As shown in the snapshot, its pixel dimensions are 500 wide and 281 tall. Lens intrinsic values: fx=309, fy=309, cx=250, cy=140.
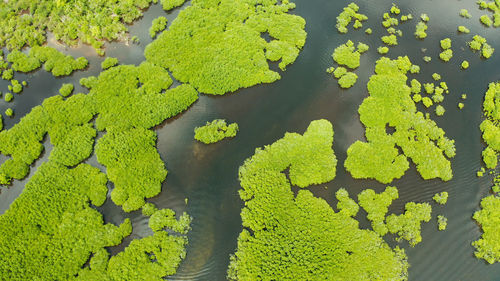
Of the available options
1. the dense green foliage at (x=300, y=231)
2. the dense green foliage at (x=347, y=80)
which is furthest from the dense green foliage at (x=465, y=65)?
the dense green foliage at (x=300, y=231)

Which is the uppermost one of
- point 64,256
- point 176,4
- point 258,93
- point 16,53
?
point 176,4

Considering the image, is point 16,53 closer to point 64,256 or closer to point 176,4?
point 176,4

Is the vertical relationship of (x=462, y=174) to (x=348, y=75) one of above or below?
below

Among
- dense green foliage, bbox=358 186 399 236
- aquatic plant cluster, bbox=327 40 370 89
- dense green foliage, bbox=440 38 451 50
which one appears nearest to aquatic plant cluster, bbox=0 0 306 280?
aquatic plant cluster, bbox=327 40 370 89

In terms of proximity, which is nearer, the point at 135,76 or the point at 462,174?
the point at 462,174

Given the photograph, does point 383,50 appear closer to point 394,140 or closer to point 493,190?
point 394,140

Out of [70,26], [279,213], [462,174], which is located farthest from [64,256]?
[462,174]

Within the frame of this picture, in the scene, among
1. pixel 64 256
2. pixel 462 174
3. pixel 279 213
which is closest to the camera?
pixel 64 256
